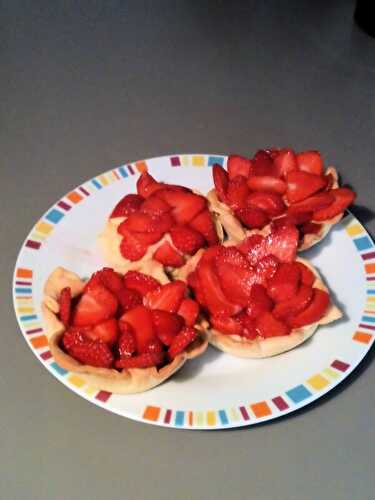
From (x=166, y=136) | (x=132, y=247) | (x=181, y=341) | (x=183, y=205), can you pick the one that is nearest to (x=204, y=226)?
(x=183, y=205)

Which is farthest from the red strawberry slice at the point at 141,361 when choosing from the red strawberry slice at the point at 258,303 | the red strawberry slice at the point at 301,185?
the red strawberry slice at the point at 301,185

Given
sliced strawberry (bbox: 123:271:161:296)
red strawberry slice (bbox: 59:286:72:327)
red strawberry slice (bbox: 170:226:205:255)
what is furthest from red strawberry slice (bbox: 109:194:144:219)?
red strawberry slice (bbox: 59:286:72:327)

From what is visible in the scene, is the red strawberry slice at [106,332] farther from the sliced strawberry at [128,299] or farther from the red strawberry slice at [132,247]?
the red strawberry slice at [132,247]

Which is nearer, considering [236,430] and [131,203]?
[236,430]

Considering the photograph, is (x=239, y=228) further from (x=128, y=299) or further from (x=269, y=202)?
(x=128, y=299)

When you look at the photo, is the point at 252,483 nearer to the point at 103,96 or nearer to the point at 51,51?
the point at 103,96

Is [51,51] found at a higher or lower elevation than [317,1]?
lower

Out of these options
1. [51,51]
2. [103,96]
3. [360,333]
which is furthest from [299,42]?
[360,333]

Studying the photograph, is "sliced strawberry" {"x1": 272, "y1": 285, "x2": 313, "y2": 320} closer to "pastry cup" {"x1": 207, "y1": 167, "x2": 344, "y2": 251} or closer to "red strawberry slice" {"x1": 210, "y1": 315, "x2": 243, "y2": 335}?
"red strawberry slice" {"x1": 210, "y1": 315, "x2": 243, "y2": 335}
